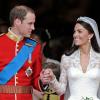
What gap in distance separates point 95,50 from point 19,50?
840 mm

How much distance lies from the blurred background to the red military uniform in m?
3.95

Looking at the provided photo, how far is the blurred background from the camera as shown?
11609mm

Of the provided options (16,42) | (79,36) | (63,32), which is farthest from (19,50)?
(63,32)

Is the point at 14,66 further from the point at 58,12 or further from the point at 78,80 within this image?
the point at 58,12

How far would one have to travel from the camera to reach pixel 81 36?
7.70 meters

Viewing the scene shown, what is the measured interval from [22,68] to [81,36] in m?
0.73

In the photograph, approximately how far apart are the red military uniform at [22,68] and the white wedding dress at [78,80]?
0.73ft

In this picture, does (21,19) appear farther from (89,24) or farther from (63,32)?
(63,32)

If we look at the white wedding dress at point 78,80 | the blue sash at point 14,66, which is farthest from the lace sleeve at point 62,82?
the blue sash at point 14,66

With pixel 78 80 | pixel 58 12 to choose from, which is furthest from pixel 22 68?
pixel 58 12

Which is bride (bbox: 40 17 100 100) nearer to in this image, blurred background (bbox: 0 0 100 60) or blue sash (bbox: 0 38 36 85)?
blue sash (bbox: 0 38 36 85)

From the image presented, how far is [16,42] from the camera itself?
24.8 ft

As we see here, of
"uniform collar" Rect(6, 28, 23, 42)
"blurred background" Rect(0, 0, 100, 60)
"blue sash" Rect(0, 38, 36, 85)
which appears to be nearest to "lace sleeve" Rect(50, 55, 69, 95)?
"blue sash" Rect(0, 38, 36, 85)

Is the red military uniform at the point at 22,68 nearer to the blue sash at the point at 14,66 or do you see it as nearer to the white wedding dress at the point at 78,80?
the blue sash at the point at 14,66
